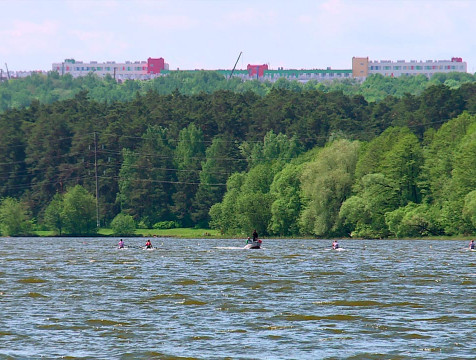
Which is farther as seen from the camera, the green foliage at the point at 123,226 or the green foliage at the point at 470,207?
the green foliage at the point at 123,226

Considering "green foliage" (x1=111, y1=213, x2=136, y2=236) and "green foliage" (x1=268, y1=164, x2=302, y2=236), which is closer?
"green foliage" (x1=268, y1=164, x2=302, y2=236)

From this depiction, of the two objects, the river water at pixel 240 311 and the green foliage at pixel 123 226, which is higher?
the green foliage at pixel 123 226

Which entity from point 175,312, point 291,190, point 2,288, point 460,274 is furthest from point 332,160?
point 175,312

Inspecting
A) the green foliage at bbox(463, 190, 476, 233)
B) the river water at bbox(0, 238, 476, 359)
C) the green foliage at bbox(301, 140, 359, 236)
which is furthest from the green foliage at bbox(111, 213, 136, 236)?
the river water at bbox(0, 238, 476, 359)

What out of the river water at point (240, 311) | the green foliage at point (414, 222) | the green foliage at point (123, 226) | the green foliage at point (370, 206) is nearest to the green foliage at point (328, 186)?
the green foliage at point (370, 206)

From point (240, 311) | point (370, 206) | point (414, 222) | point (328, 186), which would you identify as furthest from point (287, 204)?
point (240, 311)

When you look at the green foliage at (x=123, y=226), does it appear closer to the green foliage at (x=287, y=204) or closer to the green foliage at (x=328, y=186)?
the green foliage at (x=287, y=204)

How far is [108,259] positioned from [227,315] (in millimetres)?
50596

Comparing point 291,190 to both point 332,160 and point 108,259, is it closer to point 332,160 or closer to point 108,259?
point 332,160

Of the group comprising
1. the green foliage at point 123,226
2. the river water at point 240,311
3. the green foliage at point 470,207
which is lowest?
the river water at point 240,311

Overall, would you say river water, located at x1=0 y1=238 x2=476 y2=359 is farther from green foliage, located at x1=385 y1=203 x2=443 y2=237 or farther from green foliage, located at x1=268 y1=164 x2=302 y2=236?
green foliage, located at x1=268 y1=164 x2=302 y2=236

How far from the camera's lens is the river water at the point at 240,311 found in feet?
121

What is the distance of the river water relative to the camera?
1455 inches

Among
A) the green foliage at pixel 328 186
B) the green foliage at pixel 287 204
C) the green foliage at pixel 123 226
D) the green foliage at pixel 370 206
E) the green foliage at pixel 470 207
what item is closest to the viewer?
the green foliage at pixel 470 207
